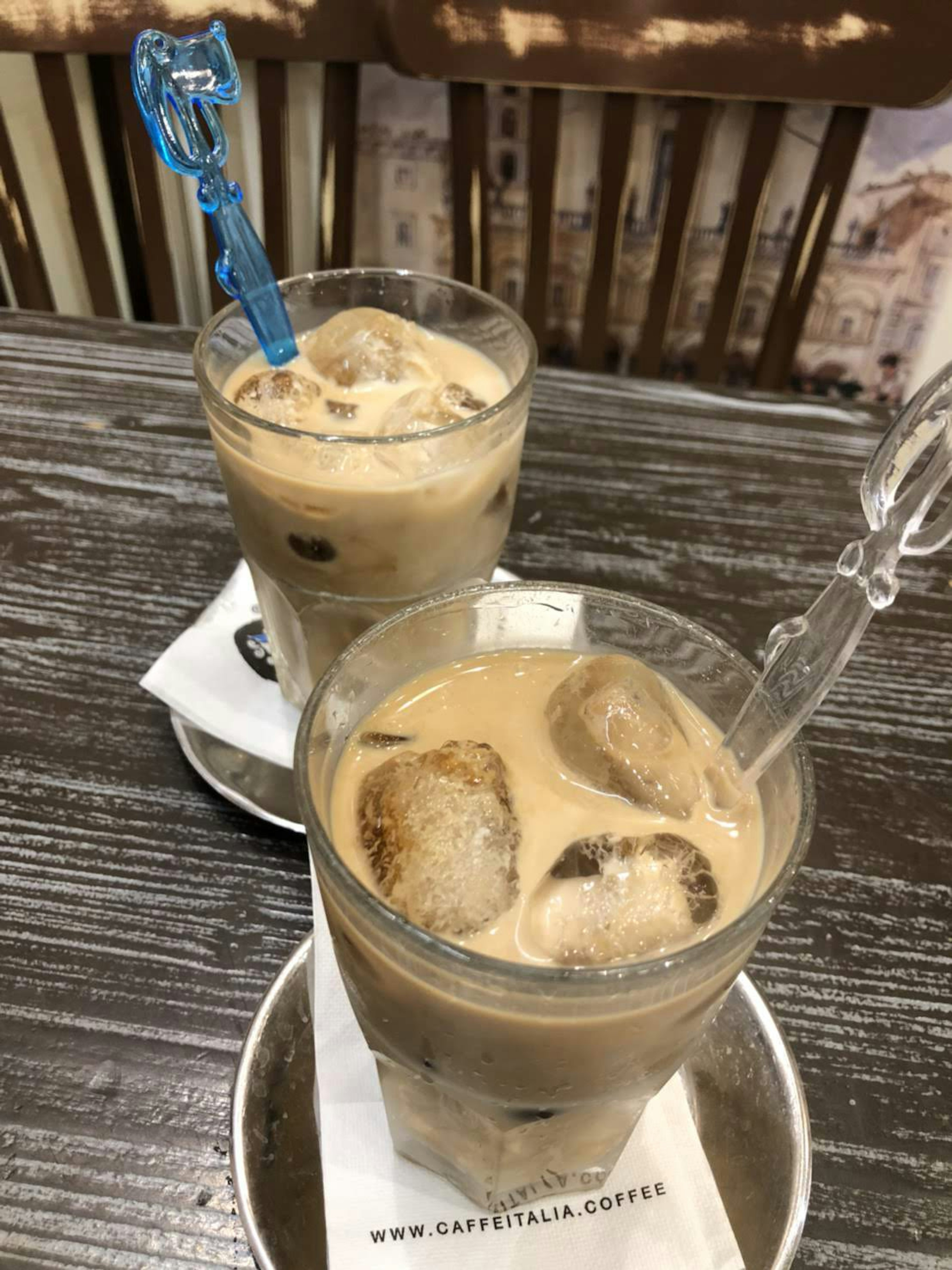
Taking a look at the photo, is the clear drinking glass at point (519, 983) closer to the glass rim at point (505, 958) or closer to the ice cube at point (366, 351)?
the glass rim at point (505, 958)

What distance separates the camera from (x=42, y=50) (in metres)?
1.61

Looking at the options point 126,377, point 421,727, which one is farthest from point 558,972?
point 126,377

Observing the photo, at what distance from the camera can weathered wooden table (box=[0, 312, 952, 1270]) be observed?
0.65 meters

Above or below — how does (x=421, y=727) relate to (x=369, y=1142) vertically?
above

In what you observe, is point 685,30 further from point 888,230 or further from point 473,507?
point 473,507

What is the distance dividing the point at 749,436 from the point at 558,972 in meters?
1.07

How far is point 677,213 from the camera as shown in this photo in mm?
1727

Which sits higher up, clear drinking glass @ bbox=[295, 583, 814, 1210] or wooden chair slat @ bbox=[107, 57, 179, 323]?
clear drinking glass @ bbox=[295, 583, 814, 1210]

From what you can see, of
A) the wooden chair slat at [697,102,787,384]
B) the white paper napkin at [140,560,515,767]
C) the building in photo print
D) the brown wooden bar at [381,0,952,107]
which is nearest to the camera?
the white paper napkin at [140,560,515,767]

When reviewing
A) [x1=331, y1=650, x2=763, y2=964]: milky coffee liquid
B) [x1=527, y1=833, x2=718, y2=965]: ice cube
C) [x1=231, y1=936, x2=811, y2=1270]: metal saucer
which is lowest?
[x1=231, y1=936, x2=811, y2=1270]: metal saucer

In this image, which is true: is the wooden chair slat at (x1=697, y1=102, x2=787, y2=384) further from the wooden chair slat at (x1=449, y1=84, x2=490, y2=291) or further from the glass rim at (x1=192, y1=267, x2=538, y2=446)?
the glass rim at (x1=192, y1=267, x2=538, y2=446)

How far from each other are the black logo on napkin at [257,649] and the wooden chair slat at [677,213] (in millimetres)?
1144

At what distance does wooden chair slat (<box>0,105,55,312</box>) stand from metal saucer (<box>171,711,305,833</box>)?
4.16 ft

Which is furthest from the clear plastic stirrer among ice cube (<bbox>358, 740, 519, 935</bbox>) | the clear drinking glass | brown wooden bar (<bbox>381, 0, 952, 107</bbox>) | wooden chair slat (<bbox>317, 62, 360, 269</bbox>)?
wooden chair slat (<bbox>317, 62, 360, 269</bbox>)
